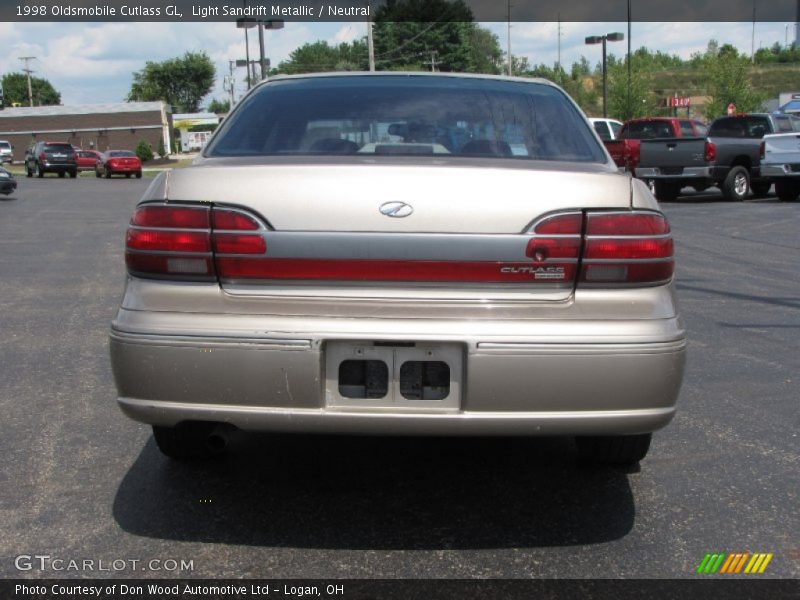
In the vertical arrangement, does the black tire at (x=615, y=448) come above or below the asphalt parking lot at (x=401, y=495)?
above

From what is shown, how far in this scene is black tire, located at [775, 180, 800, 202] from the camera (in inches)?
719

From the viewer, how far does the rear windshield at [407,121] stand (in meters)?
3.49

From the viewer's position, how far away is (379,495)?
357cm

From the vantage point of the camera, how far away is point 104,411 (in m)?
4.67

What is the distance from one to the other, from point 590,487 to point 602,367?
0.99m

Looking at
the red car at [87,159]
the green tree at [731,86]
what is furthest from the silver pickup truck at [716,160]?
the red car at [87,159]

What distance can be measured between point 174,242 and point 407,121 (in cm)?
115

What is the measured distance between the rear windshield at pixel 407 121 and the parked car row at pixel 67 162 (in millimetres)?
38725

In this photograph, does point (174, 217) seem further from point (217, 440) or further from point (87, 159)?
point (87, 159)

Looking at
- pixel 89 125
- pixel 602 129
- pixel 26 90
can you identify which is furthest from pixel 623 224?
pixel 26 90

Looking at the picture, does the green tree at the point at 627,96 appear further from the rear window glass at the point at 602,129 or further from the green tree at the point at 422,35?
the green tree at the point at 422,35

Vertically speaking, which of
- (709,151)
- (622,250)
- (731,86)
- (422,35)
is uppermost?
(422,35)

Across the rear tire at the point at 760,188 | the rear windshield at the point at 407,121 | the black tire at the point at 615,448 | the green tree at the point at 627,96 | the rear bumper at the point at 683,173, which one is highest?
the green tree at the point at 627,96

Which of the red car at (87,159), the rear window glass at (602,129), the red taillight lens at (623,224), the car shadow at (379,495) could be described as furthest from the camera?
the red car at (87,159)
